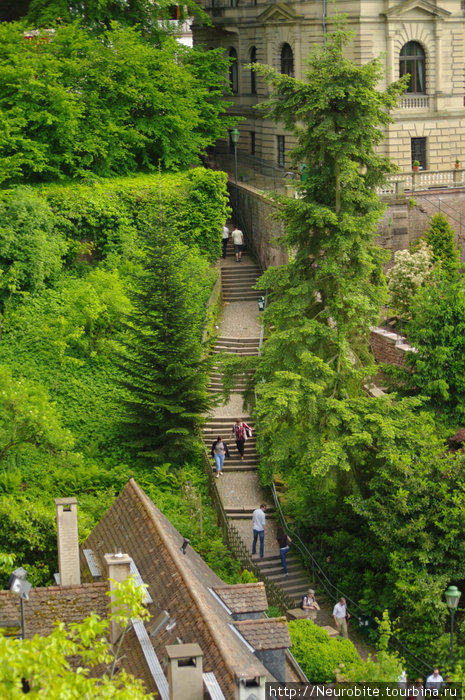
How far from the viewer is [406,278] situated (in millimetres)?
40375

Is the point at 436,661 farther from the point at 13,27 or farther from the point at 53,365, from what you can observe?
the point at 13,27

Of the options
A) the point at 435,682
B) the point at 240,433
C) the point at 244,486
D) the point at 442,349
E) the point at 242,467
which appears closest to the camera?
the point at 435,682

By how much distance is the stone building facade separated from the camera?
51.0 meters

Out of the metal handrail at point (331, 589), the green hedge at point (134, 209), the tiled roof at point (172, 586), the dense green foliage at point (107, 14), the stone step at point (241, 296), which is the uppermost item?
the dense green foliage at point (107, 14)

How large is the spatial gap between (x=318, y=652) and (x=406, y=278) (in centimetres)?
1876

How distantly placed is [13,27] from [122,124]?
5482mm

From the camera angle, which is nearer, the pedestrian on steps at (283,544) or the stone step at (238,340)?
the pedestrian on steps at (283,544)

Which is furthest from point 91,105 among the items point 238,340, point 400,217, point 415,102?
point 415,102

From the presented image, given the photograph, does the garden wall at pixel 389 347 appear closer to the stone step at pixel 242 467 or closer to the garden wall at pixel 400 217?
the stone step at pixel 242 467

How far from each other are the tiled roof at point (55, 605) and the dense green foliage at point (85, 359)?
17.6 feet

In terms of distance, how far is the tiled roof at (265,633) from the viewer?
19438 mm

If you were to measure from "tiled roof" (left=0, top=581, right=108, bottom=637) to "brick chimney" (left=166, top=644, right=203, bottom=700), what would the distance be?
430 cm

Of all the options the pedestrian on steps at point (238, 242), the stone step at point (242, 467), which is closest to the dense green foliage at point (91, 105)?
the pedestrian on steps at point (238, 242)

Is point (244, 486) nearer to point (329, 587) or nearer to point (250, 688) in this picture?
point (329, 587)
